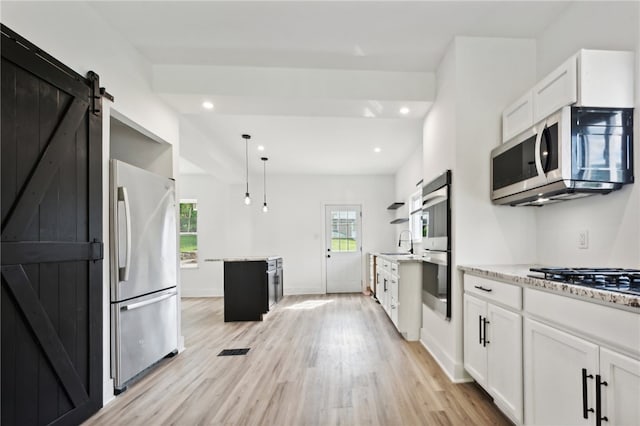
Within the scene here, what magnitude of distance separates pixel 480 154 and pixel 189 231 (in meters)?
6.27

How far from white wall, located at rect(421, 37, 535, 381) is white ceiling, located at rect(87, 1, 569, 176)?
18 centimetres

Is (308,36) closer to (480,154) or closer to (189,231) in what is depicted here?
(480,154)

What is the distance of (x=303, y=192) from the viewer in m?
7.16

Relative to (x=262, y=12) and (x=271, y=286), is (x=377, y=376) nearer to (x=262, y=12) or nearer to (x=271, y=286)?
(x=271, y=286)

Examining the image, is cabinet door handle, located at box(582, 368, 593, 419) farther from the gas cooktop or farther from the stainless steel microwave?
the stainless steel microwave

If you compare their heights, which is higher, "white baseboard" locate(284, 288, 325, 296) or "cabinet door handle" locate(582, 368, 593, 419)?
"cabinet door handle" locate(582, 368, 593, 419)

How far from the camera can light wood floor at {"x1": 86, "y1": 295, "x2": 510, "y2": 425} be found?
201cm

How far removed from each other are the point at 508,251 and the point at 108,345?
3.17m

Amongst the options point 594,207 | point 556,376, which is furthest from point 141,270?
point 594,207

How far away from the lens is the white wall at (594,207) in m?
1.71

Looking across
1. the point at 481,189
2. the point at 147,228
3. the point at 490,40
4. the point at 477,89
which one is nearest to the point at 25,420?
the point at 147,228

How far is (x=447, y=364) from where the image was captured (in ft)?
8.59

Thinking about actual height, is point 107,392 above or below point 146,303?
below

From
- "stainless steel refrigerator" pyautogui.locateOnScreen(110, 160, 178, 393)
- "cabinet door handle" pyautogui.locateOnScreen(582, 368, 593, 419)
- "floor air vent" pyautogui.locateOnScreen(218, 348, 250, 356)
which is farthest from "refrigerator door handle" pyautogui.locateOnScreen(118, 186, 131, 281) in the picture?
"cabinet door handle" pyautogui.locateOnScreen(582, 368, 593, 419)
